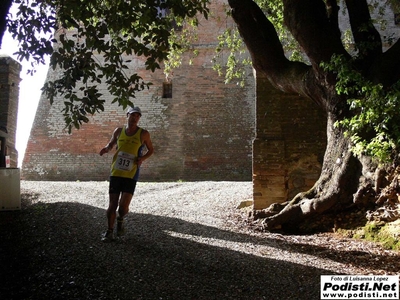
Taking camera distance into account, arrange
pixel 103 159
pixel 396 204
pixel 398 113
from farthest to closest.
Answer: pixel 103 159 → pixel 396 204 → pixel 398 113

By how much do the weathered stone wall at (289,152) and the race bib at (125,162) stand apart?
3071mm

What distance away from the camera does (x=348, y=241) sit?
18.0 feet

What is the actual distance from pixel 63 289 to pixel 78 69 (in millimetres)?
2051

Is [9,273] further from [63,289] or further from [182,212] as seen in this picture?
[182,212]

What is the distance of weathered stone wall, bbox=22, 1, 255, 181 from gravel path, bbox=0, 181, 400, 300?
8.11 m

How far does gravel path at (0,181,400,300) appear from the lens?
11.3ft

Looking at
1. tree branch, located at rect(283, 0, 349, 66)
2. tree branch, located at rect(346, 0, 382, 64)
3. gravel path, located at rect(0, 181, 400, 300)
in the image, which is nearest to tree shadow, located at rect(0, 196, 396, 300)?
gravel path, located at rect(0, 181, 400, 300)

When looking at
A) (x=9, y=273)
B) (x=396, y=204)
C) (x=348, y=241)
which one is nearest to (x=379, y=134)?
(x=396, y=204)

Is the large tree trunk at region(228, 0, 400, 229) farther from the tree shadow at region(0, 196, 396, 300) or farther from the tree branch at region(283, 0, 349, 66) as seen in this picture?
the tree shadow at region(0, 196, 396, 300)

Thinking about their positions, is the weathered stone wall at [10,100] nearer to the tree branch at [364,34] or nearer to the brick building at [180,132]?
the brick building at [180,132]

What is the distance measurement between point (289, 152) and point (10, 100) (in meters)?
9.27

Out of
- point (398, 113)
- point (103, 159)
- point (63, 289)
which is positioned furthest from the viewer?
point (103, 159)

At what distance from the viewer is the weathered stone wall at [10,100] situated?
12.1 meters

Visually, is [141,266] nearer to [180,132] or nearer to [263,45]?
[263,45]
